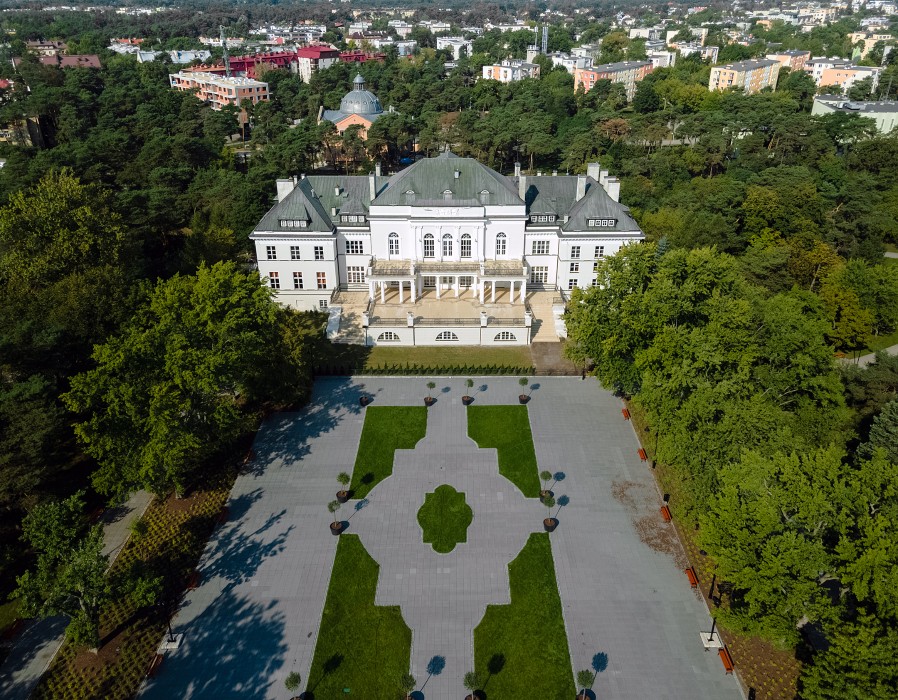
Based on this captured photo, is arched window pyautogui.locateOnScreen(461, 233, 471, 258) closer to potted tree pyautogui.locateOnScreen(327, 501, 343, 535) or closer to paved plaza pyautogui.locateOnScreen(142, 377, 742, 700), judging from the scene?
paved plaza pyautogui.locateOnScreen(142, 377, 742, 700)

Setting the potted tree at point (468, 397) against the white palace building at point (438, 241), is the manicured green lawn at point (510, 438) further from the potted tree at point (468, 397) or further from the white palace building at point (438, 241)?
the white palace building at point (438, 241)

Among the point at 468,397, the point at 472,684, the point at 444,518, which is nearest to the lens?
the point at 472,684

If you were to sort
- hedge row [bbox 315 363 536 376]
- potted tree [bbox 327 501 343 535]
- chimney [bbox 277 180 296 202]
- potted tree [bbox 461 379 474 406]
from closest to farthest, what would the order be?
potted tree [bbox 327 501 343 535] < potted tree [bbox 461 379 474 406] < hedge row [bbox 315 363 536 376] < chimney [bbox 277 180 296 202]

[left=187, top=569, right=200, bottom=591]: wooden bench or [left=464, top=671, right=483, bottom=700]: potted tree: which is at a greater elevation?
[left=464, top=671, right=483, bottom=700]: potted tree

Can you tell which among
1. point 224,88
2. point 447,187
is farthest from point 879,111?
point 224,88

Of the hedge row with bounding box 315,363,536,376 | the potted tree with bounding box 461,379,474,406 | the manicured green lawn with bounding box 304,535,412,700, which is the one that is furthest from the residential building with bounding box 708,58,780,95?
the manicured green lawn with bounding box 304,535,412,700

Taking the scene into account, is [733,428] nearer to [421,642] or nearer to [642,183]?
[421,642]

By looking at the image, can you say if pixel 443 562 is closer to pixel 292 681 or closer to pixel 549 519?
pixel 549 519

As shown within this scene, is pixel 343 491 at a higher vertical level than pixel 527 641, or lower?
higher
